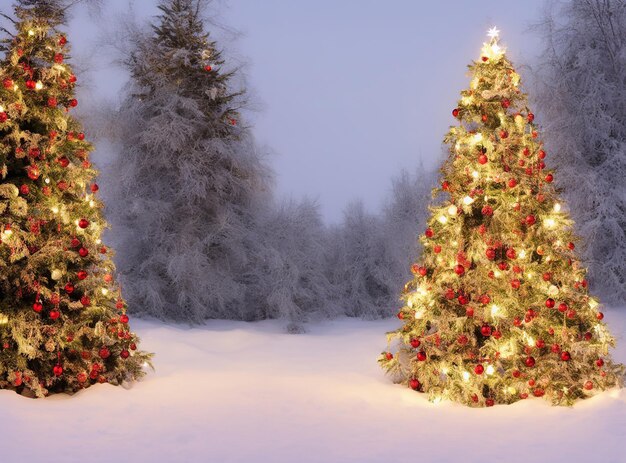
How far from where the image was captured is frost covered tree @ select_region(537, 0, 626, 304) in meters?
13.7

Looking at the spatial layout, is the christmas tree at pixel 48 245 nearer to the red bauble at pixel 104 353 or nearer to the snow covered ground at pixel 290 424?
the red bauble at pixel 104 353

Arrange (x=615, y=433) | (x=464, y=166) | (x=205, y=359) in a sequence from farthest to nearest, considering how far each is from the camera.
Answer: (x=205, y=359)
(x=464, y=166)
(x=615, y=433)

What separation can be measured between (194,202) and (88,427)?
10187 millimetres

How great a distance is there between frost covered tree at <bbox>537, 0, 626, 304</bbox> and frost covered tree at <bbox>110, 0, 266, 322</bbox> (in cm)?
744

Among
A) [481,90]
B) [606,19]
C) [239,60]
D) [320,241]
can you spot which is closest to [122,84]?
[239,60]

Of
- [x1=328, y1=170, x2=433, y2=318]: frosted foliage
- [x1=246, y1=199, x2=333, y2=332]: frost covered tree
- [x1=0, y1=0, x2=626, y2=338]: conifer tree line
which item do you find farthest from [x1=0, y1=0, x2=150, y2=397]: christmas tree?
[x1=328, y1=170, x2=433, y2=318]: frosted foliage

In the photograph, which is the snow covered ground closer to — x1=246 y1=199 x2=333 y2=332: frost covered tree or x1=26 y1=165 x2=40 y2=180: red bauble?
x1=26 y1=165 x2=40 y2=180: red bauble

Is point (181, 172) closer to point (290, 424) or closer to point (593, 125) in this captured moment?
point (290, 424)

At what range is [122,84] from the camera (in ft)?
50.1

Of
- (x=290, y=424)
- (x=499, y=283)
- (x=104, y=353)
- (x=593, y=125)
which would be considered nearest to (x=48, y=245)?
(x=104, y=353)

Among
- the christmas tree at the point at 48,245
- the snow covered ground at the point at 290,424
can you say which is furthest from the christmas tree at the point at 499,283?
the christmas tree at the point at 48,245

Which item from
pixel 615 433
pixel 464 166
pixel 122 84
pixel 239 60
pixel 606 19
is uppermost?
pixel 606 19

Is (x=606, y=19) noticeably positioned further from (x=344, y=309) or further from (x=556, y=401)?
(x=556, y=401)

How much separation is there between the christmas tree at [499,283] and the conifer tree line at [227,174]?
296 inches
